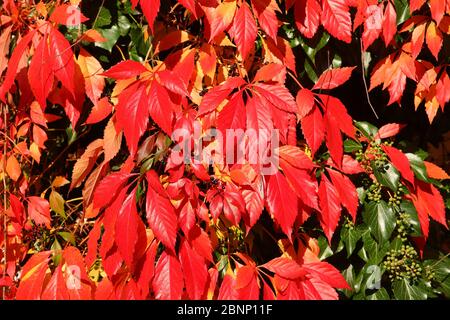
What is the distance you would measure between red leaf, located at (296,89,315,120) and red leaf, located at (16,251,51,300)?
28.5 inches

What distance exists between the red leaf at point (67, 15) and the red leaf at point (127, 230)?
18.5 inches

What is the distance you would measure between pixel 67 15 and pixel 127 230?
554 mm

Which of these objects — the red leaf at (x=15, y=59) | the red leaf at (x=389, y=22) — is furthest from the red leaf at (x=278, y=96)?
the red leaf at (x=15, y=59)

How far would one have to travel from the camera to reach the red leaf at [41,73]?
3.79ft

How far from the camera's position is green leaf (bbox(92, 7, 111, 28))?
1.37 meters

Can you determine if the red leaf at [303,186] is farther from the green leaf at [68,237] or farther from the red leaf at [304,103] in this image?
the green leaf at [68,237]

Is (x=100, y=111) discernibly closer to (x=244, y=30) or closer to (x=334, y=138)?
(x=244, y=30)

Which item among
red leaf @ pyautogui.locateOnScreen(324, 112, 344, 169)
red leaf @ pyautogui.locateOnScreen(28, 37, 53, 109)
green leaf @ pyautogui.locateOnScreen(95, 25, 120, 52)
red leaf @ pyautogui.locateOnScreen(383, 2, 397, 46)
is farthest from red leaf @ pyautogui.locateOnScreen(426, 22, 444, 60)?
red leaf @ pyautogui.locateOnScreen(28, 37, 53, 109)

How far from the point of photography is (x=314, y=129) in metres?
1.17

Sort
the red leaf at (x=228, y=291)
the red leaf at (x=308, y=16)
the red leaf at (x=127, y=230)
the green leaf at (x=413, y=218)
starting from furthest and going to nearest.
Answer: the green leaf at (x=413, y=218) < the red leaf at (x=308, y=16) < the red leaf at (x=228, y=291) < the red leaf at (x=127, y=230)

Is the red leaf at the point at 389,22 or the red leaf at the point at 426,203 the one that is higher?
the red leaf at the point at 389,22

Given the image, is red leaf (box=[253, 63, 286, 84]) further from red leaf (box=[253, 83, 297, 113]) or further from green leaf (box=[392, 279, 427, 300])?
green leaf (box=[392, 279, 427, 300])

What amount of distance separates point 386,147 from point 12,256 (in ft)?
3.50

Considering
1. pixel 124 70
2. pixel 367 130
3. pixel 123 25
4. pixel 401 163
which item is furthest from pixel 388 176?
pixel 123 25
